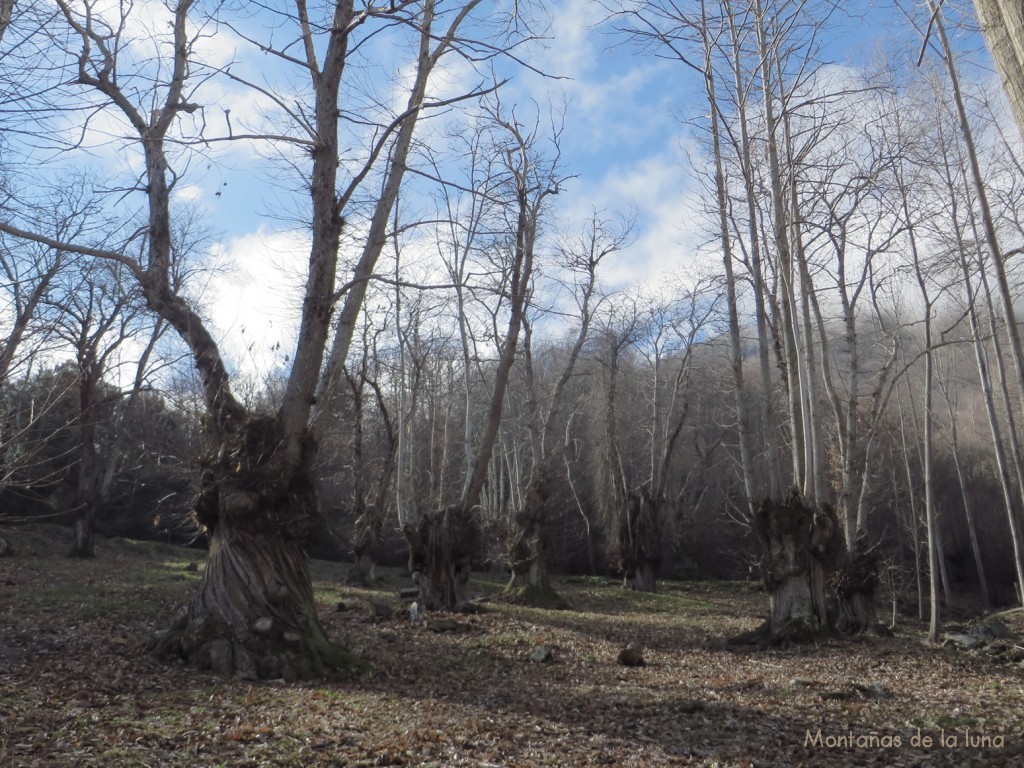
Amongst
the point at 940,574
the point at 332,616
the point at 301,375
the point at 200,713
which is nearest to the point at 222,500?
the point at 301,375

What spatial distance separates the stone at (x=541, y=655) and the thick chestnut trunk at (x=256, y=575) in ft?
8.73

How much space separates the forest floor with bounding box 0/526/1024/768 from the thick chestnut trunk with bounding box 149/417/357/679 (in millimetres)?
334

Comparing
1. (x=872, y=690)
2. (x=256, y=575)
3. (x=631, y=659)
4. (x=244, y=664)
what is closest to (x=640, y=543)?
(x=631, y=659)

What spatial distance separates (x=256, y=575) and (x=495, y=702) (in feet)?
8.76

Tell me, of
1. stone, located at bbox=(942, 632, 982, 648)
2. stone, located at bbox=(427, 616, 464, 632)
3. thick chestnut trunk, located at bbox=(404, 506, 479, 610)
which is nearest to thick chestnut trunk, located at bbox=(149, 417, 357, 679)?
stone, located at bbox=(427, 616, 464, 632)

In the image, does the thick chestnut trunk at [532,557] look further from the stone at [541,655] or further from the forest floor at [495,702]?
the stone at [541,655]

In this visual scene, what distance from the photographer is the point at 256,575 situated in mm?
7770

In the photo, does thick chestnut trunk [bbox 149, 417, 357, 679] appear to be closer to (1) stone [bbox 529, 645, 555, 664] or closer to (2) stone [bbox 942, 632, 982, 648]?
(1) stone [bbox 529, 645, 555, 664]

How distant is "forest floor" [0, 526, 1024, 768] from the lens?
5070 mm

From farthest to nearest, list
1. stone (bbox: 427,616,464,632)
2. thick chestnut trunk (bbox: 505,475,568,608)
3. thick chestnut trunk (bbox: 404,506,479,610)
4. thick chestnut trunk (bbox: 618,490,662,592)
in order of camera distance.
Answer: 1. thick chestnut trunk (bbox: 618,490,662,592)
2. thick chestnut trunk (bbox: 505,475,568,608)
3. thick chestnut trunk (bbox: 404,506,479,610)
4. stone (bbox: 427,616,464,632)

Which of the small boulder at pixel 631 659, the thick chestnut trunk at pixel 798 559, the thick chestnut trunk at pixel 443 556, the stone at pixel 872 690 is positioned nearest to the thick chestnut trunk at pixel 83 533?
the thick chestnut trunk at pixel 443 556

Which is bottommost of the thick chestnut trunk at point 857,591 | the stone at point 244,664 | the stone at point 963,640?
the stone at point 244,664

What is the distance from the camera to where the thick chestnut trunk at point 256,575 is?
24.2 feet

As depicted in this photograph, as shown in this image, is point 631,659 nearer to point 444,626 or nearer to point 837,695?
point 837,695
